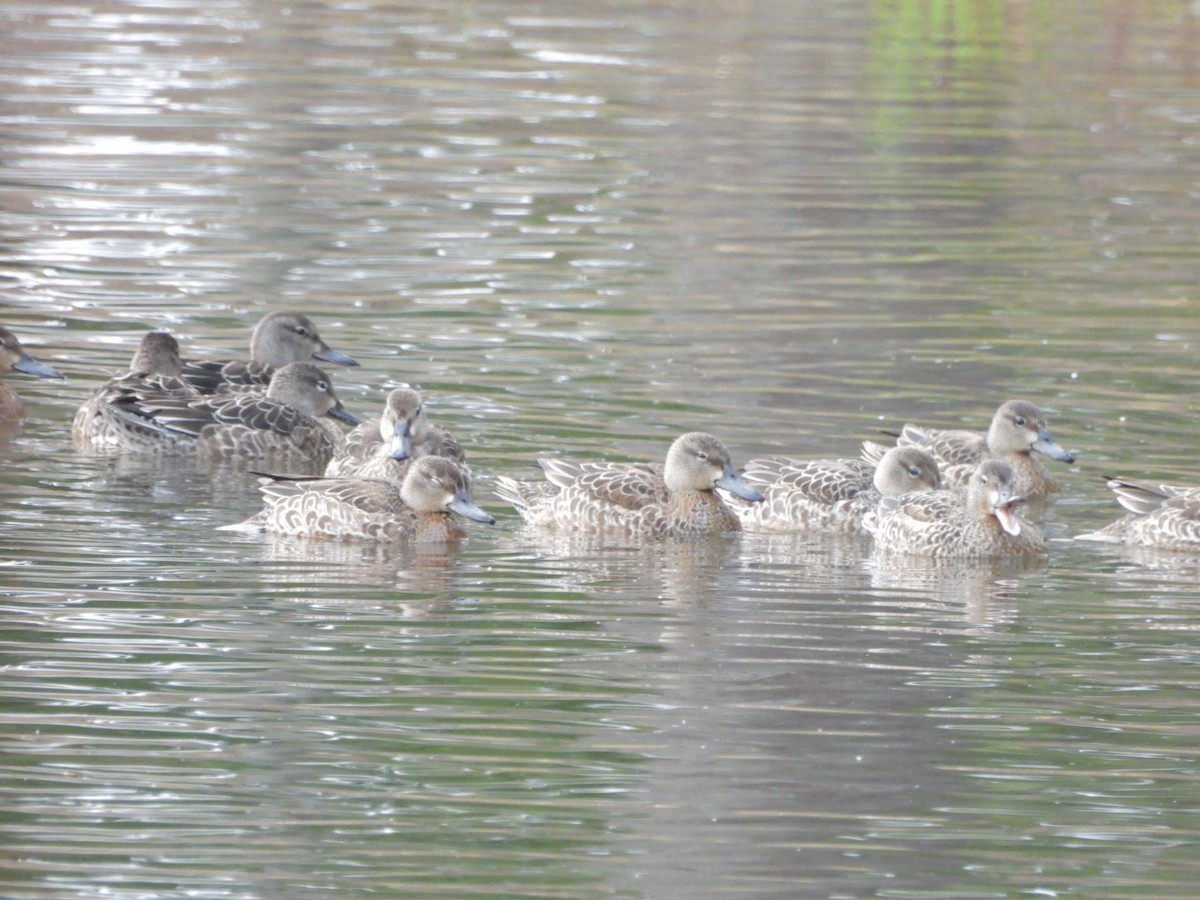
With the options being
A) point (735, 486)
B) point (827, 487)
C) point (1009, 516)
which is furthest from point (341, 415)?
point (1009, 516)

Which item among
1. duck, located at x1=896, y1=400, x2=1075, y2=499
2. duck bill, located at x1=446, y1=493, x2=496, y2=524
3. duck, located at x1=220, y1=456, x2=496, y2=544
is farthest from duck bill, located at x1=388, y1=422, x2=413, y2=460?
duck, located at x1=896, y1=400, x2=1075, y2=499

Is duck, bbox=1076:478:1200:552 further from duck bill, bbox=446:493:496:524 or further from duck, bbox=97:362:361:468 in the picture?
duck, bbox=97:362:361:468

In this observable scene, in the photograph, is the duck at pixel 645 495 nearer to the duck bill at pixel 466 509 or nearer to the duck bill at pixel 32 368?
the duck bill at pixel 466 509

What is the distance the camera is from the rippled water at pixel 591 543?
768 centimetres

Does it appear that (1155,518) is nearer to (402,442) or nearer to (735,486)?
(735,486)

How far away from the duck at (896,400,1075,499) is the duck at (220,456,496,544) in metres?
2.38

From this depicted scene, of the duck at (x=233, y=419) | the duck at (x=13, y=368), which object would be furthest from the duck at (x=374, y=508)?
the duck at (x=13, y=368)

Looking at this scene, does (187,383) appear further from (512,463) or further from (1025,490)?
(1025,490)

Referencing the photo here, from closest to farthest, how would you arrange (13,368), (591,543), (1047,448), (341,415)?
(591,543) < (1047,448) < (341,415) < (13,368)

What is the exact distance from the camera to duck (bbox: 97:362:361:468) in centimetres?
1281

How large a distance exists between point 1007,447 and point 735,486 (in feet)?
5.27

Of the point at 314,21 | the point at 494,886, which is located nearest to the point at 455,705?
the point at 494,886

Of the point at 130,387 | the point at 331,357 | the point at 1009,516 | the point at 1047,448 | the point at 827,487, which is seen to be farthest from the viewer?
the point at 331,357

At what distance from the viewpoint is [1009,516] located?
1127 cm
